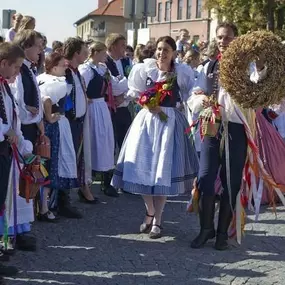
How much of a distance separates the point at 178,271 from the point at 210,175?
39.4 inches

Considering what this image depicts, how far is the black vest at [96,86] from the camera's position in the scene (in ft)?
24.5

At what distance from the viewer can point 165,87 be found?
20.3 feet

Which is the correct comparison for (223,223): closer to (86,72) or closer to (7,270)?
(7,270)

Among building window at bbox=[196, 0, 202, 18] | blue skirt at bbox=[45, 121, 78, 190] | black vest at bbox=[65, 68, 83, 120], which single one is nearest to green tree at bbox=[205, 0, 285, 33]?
black vest at bbox=[65, 68, 83, 120]

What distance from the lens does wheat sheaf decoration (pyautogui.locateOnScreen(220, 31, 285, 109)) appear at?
5305 mm

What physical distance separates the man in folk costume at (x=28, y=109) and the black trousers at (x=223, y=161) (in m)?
1.47

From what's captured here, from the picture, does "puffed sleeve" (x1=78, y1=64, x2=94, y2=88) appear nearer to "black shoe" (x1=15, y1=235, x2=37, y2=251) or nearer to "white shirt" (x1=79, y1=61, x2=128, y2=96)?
"white shirt" (x1=79, y1=61, x2=128, y2=96)

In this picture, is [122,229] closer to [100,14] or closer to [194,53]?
[194,53]

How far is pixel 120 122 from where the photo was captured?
8.59 meters

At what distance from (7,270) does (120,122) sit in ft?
13.2

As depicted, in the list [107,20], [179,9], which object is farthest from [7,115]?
[107,20]

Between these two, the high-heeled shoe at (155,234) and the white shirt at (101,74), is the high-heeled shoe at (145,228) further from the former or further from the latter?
the white shirt at (101,74)

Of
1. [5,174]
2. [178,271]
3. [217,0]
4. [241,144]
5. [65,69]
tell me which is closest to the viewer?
[5,174]

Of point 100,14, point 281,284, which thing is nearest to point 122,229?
point 281,284
